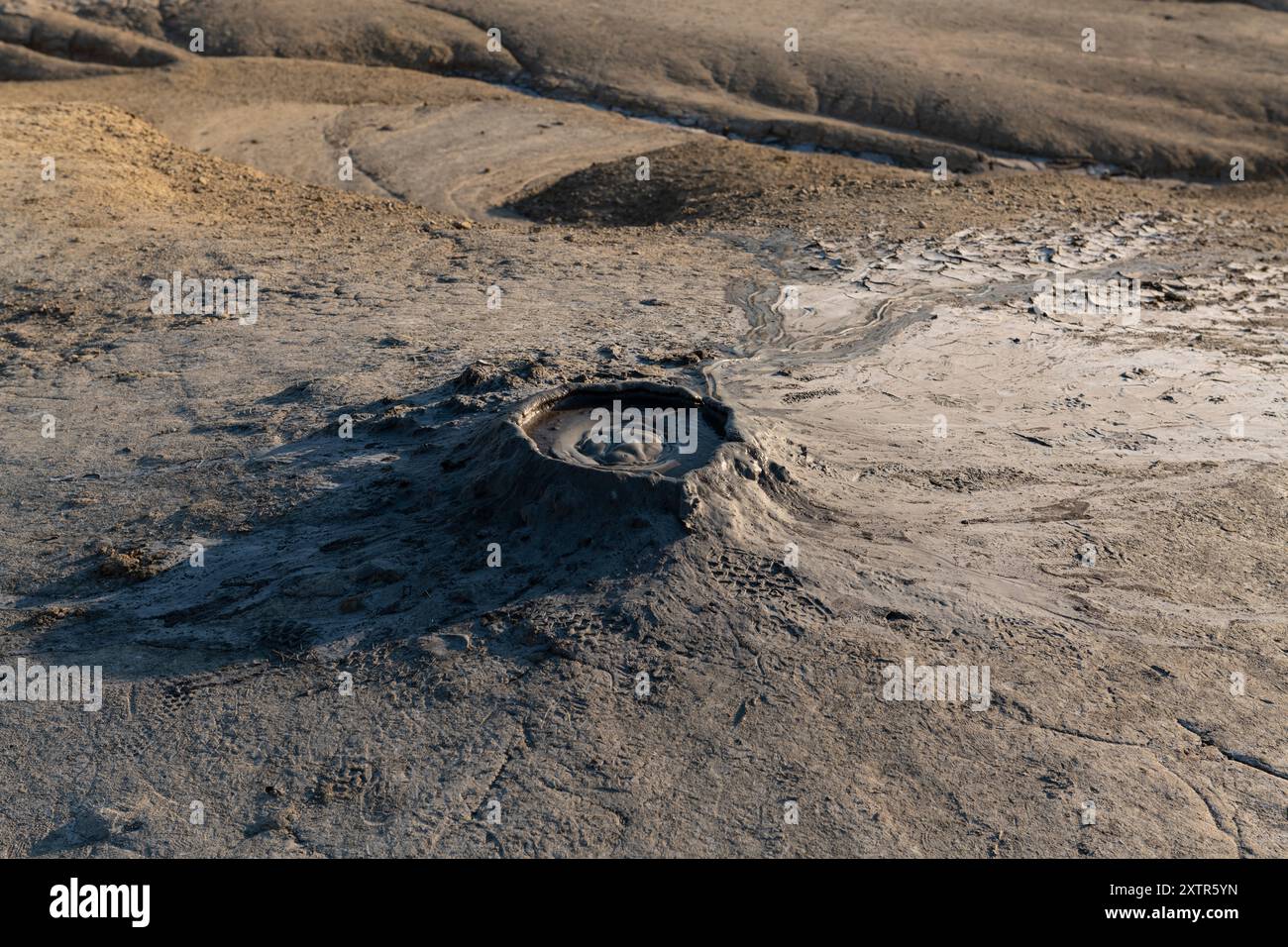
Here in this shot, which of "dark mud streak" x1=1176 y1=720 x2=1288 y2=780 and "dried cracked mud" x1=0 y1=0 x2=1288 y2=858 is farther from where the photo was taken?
"dark mud streak" x1=1176 y1=720 x2=1288 y2=780

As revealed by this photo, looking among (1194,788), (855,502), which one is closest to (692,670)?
(855,502)

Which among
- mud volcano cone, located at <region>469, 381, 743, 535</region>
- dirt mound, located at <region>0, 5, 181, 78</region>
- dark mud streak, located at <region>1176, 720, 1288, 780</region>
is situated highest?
dirt mound, located at <region>0, 5, 181, 78</region>

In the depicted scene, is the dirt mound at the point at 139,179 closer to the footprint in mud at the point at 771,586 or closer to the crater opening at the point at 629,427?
the crater opening at the point at 629,427

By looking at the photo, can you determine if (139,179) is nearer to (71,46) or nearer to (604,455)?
(71,46)

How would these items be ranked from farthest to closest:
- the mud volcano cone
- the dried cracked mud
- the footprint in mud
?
the mud volcano cone < the footprint in mud < the dried cracked mud

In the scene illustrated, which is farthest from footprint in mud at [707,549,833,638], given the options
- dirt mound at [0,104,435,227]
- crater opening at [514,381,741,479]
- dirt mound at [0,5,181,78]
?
dirt mound at [0,5,181,78]

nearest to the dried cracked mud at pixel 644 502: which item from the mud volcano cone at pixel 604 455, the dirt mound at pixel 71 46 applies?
the mud volcano cone at pixel 604 455

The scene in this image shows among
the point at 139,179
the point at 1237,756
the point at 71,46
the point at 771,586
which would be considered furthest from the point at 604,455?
the point at 71,46

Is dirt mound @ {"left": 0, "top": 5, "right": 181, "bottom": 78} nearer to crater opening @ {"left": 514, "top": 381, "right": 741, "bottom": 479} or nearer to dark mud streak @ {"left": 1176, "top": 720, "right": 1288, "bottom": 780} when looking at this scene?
crater opening @ {"left": 514, "top": 381, "right": 741, "bottom": 479}
